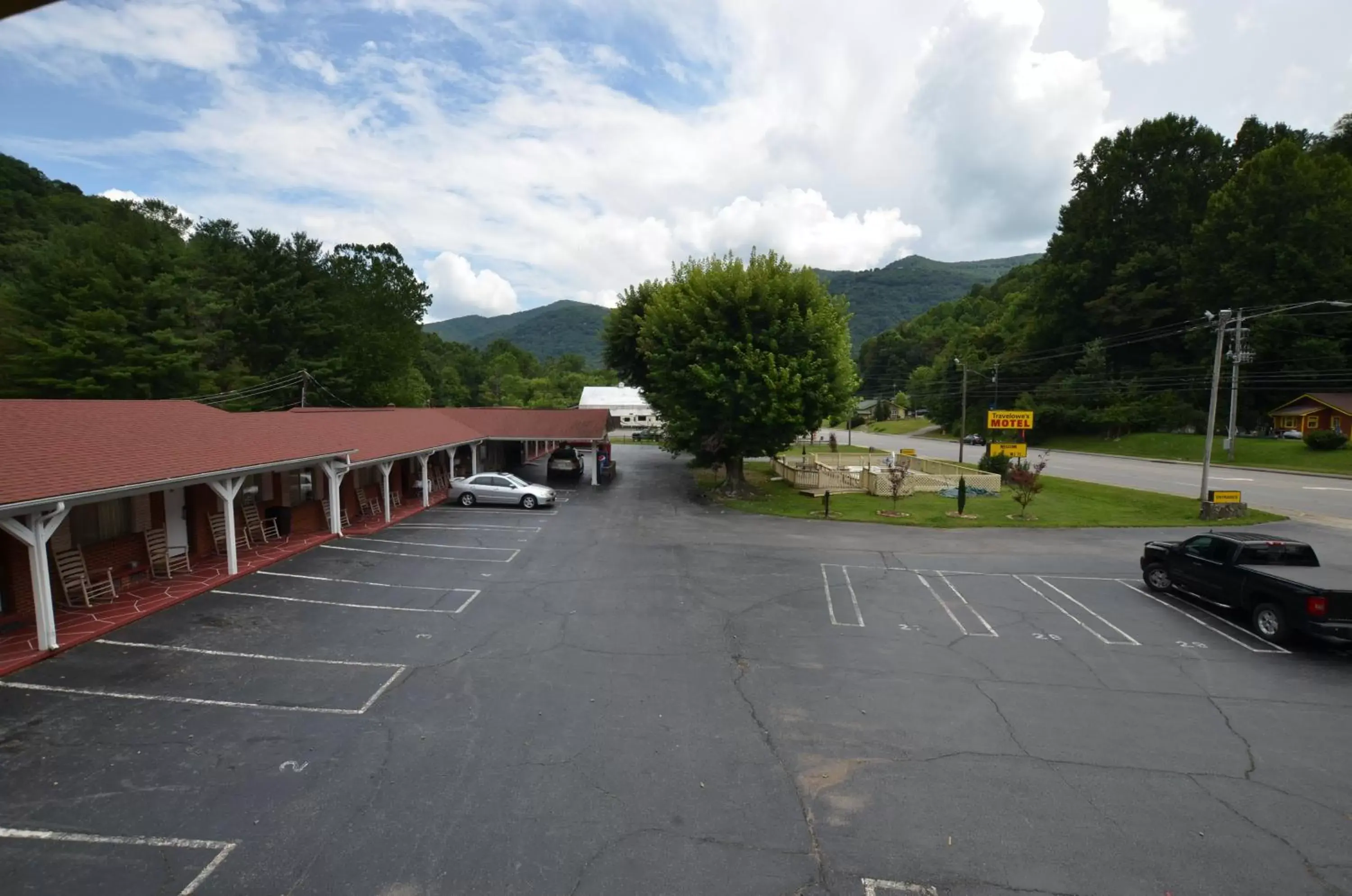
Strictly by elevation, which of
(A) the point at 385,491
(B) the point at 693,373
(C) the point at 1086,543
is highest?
(B) the point at 693,373

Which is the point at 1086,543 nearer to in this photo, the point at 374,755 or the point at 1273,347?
the point at 374,755

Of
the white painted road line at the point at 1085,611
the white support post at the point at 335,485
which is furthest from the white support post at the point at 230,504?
the white painted road line at the point at 1085,611

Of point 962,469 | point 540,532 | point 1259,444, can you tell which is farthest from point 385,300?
point 1259,444

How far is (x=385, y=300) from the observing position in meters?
55.2

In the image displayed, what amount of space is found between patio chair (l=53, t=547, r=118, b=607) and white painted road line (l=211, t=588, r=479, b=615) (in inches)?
71.0

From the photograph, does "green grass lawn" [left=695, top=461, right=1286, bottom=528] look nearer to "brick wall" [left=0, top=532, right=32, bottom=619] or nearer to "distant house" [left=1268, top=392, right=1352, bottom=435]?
"brick wall" [left=0, top=532, right=32, bottom=619]

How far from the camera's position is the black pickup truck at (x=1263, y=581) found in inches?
399

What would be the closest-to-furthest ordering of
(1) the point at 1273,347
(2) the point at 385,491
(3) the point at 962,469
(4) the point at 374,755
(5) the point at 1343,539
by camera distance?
(4) the point at 374,755 < (5) the point at 1343,539 < (2) the point at 385,491 < (3) the point at 962,469 < (1) the point at 1273,347

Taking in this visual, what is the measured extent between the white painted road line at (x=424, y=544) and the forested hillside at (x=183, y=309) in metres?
25.9

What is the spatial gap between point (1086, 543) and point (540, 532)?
16.9 metres

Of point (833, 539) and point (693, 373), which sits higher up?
point (693, 373)

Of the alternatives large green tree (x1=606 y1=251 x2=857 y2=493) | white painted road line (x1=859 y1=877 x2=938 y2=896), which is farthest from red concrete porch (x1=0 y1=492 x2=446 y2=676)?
large green tree (x1=606 y1=251 x2=857 y2=493)

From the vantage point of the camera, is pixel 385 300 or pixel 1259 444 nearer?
pixel 1259 444

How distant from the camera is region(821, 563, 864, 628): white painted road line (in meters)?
11.9
